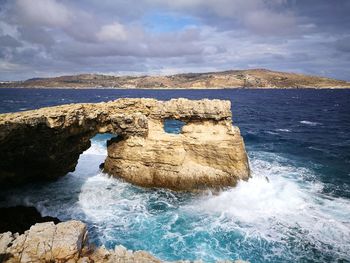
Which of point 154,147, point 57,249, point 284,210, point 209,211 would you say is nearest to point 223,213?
point 209,211

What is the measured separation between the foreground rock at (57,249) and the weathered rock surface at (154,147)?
1131 centimetres

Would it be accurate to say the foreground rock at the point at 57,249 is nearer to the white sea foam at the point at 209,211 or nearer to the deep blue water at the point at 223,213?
the deep blue water at the point at 223,213

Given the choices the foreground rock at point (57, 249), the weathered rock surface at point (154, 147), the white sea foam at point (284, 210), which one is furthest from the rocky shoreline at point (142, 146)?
the foreground rock at point (57, 249)

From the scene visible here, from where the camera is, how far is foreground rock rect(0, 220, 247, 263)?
35.6 ft

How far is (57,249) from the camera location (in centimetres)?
1102

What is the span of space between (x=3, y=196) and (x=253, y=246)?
713 inches

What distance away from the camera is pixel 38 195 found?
923 inches

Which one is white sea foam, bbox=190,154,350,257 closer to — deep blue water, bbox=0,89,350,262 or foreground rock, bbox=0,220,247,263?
deep blue water, bbox=0,89,350,262

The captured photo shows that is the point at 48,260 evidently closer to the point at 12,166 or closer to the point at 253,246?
the point at 253,246

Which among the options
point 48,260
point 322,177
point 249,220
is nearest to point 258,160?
point 322,177

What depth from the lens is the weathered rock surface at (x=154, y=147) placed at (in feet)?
77.7

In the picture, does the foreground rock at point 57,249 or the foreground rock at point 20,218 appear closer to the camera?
the foreground rock at point 57,249

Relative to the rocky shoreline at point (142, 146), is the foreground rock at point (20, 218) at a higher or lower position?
lower

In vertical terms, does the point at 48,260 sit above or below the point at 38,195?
above
